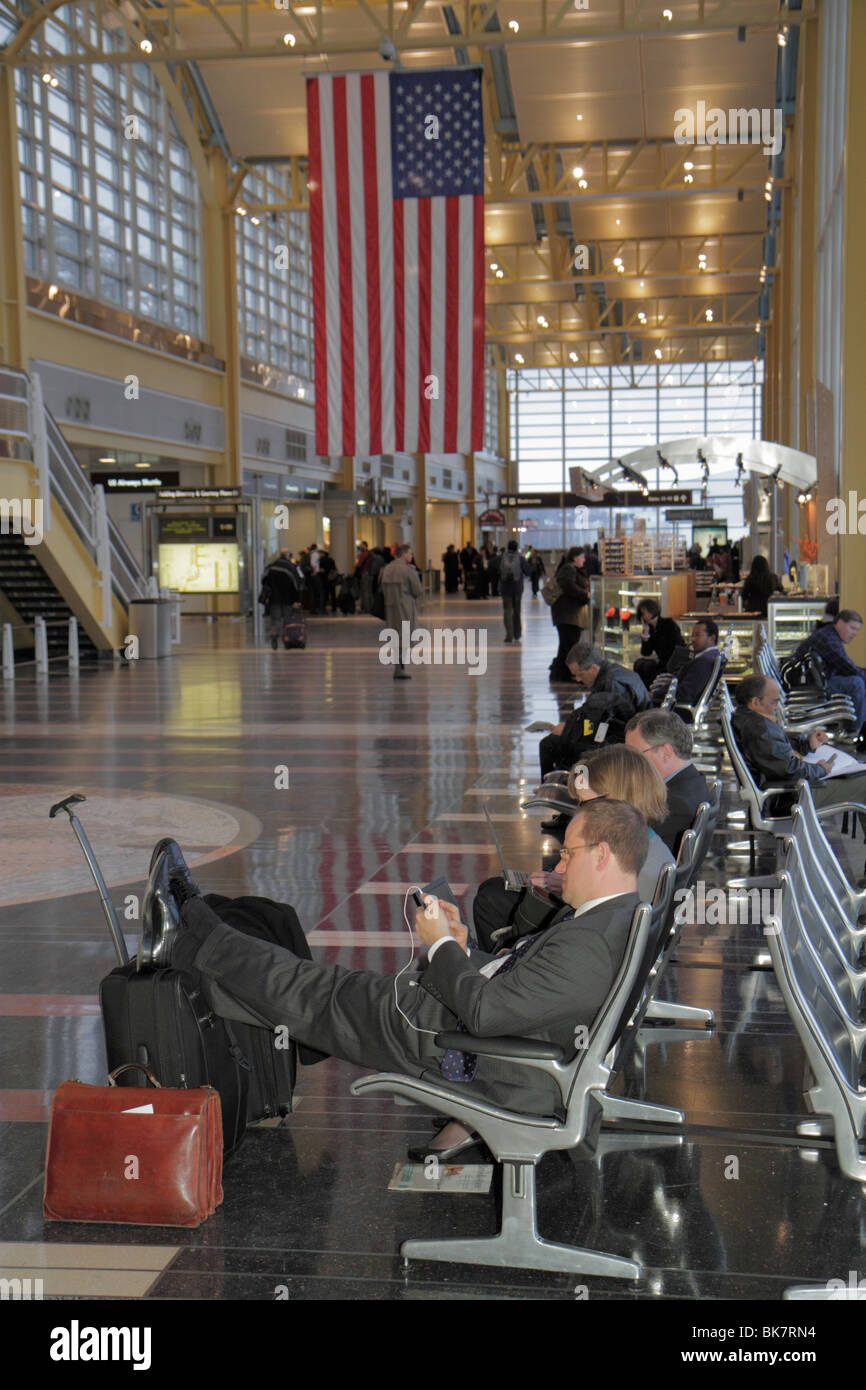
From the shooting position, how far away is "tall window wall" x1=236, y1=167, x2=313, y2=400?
3606 centimetres

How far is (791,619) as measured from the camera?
16750 millimetres

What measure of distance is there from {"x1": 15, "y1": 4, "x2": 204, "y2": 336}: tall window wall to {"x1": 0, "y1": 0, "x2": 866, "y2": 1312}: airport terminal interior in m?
0.11

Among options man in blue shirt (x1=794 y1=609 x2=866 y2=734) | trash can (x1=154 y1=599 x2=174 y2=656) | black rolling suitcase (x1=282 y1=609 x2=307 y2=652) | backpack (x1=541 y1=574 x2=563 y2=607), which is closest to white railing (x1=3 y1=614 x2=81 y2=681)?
trash can (x1=154 y1=599 x2=174 y2=656)

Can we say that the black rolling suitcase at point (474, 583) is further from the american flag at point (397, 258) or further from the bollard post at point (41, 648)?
the american flag at point (397, 258)

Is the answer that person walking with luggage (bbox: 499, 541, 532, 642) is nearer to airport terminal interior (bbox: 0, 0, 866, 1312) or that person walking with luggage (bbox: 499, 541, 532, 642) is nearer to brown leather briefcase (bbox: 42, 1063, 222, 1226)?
airport terminal interior (bbox: 0, 0, 866, 1312)

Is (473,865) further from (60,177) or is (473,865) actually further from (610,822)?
(60,177)

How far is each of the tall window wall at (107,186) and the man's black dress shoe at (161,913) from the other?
67.7ft

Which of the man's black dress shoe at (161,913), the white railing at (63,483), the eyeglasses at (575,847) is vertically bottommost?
the man's black dress shoe at (161,913)

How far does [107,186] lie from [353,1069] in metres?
26.5

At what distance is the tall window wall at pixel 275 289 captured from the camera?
36.1m

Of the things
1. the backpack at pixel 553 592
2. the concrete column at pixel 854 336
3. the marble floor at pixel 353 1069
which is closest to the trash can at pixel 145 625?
the backpack at pixel 553 592

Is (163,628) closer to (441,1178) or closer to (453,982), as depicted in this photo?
(441,1178)

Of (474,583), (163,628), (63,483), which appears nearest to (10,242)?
(63,483)
